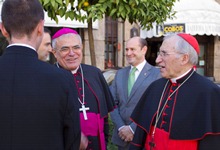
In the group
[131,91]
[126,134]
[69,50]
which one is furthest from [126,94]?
[69,50]

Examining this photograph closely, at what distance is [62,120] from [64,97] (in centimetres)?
13

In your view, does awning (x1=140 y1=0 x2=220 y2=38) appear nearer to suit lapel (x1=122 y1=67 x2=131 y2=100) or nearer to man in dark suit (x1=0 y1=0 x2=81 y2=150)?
suit lapel (x1=122 y1=67 x2=131 y2=100)

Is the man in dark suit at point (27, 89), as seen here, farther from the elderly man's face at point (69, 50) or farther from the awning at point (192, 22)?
the awning at point (192, 22)

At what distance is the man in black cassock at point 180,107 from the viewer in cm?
258

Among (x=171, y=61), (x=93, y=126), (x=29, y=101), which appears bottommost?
(x=93, y=126)

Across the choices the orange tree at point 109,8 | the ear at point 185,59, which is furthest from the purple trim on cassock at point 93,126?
the orange tree at point 109,8

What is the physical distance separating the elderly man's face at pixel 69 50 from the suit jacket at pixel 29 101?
128cm

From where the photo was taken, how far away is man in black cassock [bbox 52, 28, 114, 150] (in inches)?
119

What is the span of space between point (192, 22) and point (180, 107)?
7.70 m

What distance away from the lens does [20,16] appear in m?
1.67

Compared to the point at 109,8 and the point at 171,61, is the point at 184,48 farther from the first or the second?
the point at 109,8

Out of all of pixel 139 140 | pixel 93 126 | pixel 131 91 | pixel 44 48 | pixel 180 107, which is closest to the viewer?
pixel 180 107

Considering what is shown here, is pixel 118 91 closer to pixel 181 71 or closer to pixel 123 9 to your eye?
pixel 123 9

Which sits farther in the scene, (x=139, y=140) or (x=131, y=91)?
(x=131, y=91)
